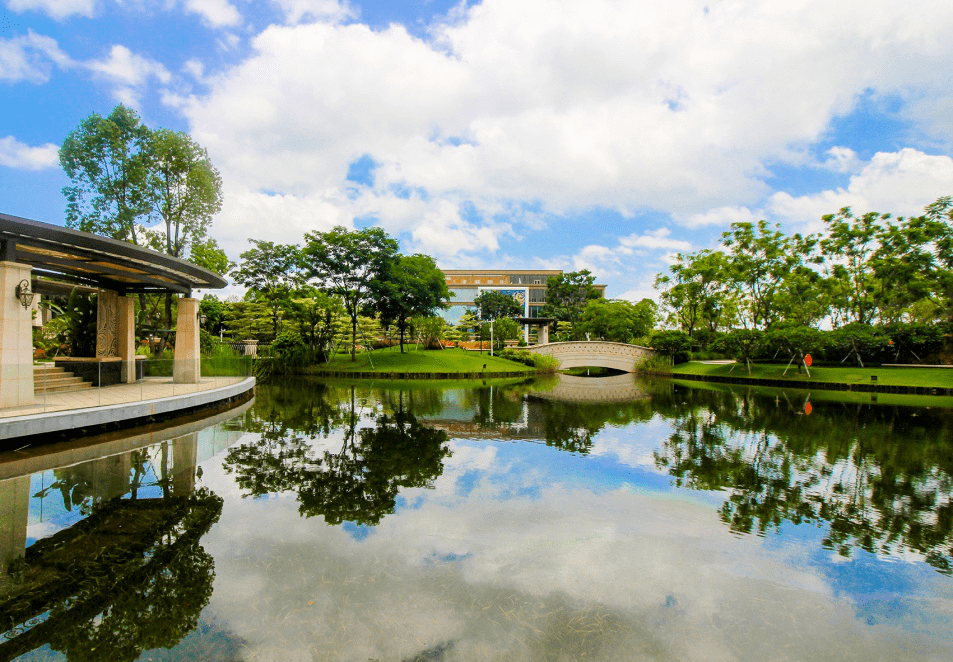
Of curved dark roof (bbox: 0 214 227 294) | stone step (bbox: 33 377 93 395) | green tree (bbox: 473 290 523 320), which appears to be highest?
green tree (bbox: 473 290 523 320)

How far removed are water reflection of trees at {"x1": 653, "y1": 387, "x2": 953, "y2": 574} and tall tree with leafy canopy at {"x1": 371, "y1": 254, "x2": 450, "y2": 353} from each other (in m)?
24.4

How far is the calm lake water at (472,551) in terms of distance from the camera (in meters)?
4.20

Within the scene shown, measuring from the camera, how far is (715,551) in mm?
6109

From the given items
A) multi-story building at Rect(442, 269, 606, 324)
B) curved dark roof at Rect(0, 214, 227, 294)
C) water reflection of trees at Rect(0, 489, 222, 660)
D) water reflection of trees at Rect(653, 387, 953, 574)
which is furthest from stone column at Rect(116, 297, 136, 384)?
multi-story building at Rect(442, 269, 606, 324)

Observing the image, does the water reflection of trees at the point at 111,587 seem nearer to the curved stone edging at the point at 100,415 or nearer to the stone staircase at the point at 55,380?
the curved stone edging at the point at 100,415

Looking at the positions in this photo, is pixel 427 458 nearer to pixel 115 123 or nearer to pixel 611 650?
pixel 611 650

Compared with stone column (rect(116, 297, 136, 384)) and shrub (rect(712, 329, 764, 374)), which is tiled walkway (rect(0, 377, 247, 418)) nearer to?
stone column (rect(116, 297, 136, 384))

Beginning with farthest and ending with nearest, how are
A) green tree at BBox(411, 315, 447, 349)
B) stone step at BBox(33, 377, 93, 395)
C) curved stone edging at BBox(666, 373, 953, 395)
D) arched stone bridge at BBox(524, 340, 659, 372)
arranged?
green tree at BBox(411, 315, 447, 349)
arched stone bridge at BBox(524, 340, 659, 372)
curved stone edging at BBox(666, 373, 953, 395)
stone step at BBox(33, 377, 93, 395)

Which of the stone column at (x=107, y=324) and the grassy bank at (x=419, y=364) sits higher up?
the stone column at (x=107, y=324)

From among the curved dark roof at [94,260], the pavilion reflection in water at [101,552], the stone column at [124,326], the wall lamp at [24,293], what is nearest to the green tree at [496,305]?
the curved dark roof at [94,260]

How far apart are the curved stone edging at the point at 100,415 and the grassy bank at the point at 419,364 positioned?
19.6 meters

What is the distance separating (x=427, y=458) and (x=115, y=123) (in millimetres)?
30216

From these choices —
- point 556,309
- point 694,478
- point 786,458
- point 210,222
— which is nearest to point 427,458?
point 694,478

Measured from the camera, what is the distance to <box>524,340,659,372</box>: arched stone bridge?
46.5 metres
